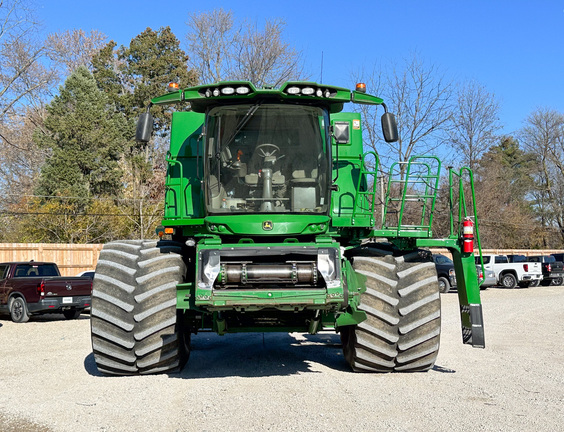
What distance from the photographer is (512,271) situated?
34281 millimetres

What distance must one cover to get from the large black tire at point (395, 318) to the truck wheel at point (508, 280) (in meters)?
28.0

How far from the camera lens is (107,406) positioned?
6.56 m

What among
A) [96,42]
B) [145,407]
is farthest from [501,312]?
[96,42]

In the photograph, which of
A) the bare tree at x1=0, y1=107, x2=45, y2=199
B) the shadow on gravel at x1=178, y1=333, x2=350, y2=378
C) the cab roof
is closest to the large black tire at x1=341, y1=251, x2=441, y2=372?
the shadow on gravel at x1=178, y1=333, x2=350, y2=378

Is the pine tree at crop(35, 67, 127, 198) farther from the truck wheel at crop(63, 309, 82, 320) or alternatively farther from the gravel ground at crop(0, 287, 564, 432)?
the gravel ground at crop(0, 287, 564, 432)

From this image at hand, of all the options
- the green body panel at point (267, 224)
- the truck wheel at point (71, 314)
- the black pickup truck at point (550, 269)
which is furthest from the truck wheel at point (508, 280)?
the green body panel at point (267, 224)

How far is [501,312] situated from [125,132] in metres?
32.1

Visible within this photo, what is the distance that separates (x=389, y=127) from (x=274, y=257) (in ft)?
7.83

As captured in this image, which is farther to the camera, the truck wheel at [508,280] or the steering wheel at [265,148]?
the truck wheel at [508,280]

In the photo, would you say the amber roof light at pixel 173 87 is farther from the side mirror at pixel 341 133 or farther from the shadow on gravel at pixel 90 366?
the shadow on gravel at pixel 90 366

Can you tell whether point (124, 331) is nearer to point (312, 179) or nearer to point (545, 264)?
point (312, 179)

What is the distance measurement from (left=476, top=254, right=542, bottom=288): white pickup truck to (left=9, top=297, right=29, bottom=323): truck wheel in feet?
78.4

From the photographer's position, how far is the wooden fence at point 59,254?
1230 inches

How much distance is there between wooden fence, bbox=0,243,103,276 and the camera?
31250mm
